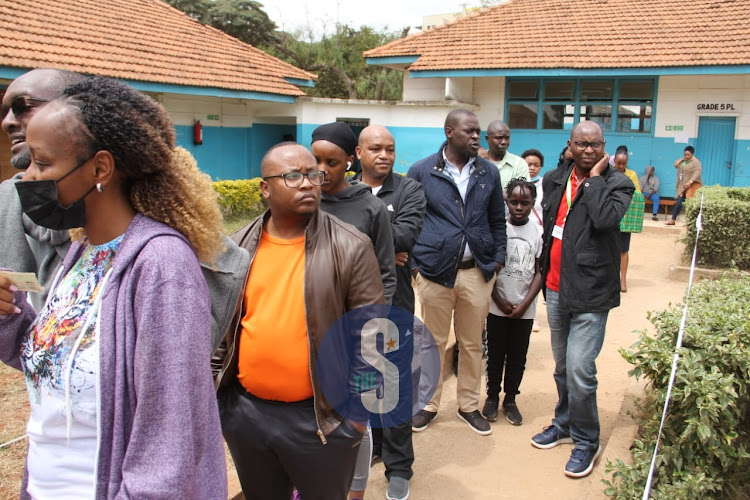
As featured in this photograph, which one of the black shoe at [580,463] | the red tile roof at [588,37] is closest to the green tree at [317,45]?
the red tile roof at [588,37]

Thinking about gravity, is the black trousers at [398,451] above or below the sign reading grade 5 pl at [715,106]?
below

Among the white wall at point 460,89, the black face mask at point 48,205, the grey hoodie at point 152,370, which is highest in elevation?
the white wall at point 460,89

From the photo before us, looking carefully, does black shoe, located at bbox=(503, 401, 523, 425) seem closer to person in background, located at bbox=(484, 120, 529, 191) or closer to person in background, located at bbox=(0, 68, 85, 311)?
person in background, located at bbox=(484, 120, 529, 191)

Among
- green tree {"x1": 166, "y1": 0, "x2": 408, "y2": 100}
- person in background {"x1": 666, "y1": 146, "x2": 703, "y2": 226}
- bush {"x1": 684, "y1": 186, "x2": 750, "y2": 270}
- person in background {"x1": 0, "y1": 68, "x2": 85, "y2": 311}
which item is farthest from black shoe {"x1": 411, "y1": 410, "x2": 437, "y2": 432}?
green tree {"x1": 166, "y1": 0, "x2": 408, "y2": 100}

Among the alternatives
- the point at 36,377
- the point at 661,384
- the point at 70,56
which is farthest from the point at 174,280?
the point at 70,56

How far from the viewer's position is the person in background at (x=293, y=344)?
229cm

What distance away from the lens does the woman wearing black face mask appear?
1.40m

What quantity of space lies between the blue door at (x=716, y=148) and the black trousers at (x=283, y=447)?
15059mm

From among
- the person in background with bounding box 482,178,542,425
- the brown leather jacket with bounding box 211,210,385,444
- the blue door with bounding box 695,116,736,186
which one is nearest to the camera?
the brown leather jacket with bounding box 211,210,385,444

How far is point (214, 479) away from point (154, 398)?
0.35m

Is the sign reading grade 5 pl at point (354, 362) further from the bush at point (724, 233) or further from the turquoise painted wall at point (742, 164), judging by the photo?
the turquoise painted wall at point (742, 164)

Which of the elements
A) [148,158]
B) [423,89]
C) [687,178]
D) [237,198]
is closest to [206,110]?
[237,198]

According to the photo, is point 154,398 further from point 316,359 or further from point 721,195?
point 721,195

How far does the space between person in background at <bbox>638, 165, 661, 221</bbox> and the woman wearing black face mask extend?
14.7 meters
